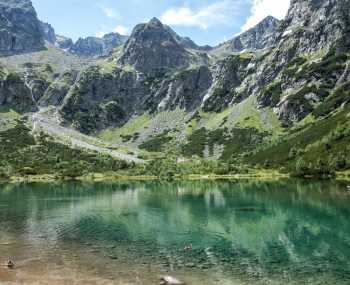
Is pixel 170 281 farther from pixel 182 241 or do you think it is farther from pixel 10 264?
pixel 182 241

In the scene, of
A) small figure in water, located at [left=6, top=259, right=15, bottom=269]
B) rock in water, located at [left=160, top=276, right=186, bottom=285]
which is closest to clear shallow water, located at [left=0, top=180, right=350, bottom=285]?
small figure in water, located at [left=6, top=259, right=15, bottom=269]

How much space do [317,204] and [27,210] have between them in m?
80.0

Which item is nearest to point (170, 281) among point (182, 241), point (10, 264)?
point (10, 264)

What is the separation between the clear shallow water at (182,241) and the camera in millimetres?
52094

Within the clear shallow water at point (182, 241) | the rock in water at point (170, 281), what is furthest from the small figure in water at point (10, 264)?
the rock in water at point (170, 281)

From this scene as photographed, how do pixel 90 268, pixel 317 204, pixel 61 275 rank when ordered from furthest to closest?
pixel 317 204, pixel 90 268, pixel 61 275

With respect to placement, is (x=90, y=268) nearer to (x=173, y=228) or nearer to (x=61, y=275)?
(x=61, y=275)

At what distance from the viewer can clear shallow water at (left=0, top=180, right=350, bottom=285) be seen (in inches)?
2051

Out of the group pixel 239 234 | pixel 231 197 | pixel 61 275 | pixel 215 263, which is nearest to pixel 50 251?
pixel 61 275

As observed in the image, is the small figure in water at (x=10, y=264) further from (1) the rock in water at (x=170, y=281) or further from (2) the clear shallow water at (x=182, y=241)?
(1) the rock in water at (x=170, y=281)

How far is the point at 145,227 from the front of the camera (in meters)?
91.1

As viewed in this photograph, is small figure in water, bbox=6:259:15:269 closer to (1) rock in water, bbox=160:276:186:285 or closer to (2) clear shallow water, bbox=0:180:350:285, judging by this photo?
(2) clear shallow water, bbox=0:180:350:285

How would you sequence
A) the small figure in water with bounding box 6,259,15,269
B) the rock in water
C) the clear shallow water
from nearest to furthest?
the rock in water, the clear shallow water, the small figure in water with bounding box 6,259,15,269

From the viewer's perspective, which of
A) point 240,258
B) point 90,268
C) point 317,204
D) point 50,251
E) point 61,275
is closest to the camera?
point 61,275
